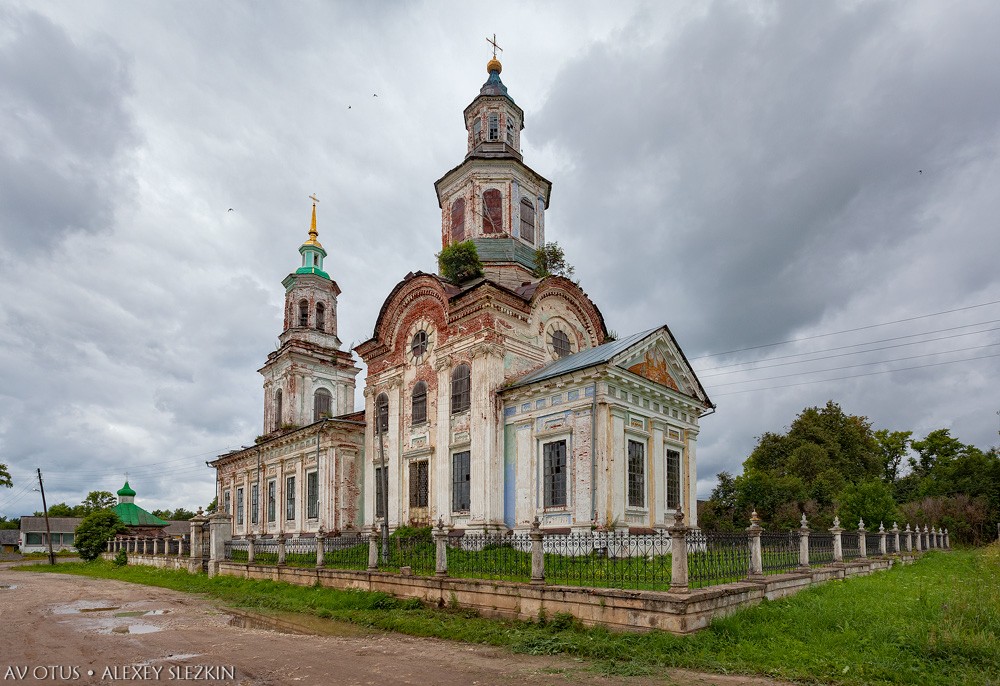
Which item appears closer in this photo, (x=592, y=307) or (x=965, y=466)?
(x=592, y=307)

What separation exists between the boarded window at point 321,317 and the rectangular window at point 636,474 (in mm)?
24541

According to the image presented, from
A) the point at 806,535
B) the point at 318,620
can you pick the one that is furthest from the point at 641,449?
the point at 318,620

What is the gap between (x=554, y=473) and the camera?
17891mm

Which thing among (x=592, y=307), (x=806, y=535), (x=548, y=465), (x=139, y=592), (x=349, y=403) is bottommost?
(x=139, y=592)

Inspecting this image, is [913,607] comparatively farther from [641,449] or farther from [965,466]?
[965,466]

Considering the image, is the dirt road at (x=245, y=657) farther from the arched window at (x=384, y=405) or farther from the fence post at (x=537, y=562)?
the arched window at (x=384, y=405)

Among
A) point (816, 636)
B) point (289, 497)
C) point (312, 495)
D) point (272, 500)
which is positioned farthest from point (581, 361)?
point (272, 500)

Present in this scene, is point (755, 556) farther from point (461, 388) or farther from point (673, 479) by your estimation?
A: point (461, 388)

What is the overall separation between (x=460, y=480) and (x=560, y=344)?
5.78m

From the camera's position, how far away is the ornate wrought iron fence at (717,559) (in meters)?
11.0

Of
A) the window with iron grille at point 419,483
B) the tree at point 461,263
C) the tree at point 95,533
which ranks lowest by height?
the tree at point 95,533

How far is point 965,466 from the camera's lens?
35469 mm

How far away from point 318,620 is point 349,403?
24.9 meters

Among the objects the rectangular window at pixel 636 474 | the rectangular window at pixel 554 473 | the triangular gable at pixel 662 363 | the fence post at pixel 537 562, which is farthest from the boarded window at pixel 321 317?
the fence post at pixel 537 562
